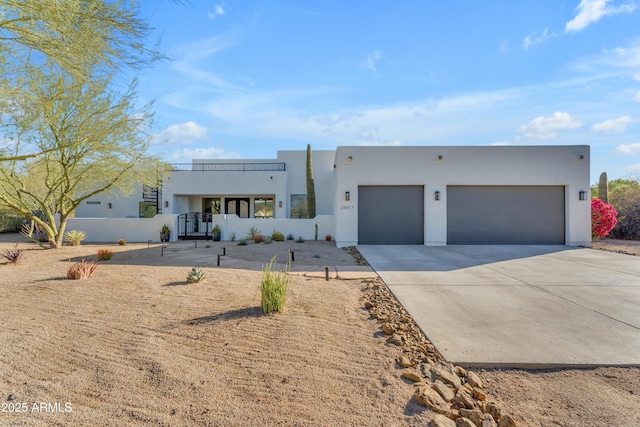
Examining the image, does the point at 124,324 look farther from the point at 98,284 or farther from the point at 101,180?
the point at 101,180

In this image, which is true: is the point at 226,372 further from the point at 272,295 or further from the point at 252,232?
the point at 252,232

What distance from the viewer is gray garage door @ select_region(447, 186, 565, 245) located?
11.8 metres

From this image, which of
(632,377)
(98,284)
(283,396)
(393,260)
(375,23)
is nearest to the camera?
(283,396)

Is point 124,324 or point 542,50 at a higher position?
point 542,50

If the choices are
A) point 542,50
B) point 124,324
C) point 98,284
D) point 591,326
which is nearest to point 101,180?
point 98,284

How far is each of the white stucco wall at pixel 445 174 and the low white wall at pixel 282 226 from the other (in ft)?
7.88

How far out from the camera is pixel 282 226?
46.8ft

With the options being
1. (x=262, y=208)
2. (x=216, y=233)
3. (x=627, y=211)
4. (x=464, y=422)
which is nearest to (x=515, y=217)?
(x=627, y=211)

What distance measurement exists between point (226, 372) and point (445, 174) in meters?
11.0

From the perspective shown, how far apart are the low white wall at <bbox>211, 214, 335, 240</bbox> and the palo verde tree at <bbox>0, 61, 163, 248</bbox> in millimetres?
3702

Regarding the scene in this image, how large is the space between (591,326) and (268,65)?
28.8 ft

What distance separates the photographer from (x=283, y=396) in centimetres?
241

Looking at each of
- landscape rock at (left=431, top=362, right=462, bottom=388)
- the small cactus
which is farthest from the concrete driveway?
the small cactus

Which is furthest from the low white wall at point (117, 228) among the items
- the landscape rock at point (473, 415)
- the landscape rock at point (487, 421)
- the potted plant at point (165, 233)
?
the landscape rock at point (487, 421)
